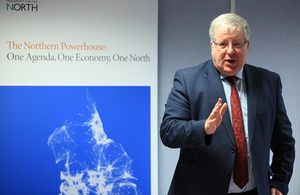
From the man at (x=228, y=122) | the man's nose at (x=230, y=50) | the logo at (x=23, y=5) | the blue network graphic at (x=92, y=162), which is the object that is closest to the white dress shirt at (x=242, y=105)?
the man at (x=228, y=122)

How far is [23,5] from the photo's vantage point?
2385 millimetres

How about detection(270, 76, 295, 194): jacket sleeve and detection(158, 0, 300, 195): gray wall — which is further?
detection(158, 0, 300, 195): gray wall

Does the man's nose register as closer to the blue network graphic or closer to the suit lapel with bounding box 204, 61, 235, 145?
the suit lapel with bounding box 204, 61, 235, 145

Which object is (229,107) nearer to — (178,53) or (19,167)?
(178,53)

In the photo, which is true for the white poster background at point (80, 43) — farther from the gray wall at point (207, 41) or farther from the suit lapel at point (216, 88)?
the suit lapel at point (216, 88)

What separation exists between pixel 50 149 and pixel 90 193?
0.58 metres

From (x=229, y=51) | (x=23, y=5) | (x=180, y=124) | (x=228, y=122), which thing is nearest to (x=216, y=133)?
(x=228, y=122)

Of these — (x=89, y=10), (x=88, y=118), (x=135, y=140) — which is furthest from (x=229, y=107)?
(x=89, y=10)

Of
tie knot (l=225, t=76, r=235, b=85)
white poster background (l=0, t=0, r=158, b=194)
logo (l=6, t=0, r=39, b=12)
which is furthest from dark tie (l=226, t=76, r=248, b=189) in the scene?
logo (l=6, t=0, r=39, b=12)

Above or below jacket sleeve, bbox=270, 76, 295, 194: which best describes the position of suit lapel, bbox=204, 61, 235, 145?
above

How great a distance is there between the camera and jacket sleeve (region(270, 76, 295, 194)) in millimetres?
1379

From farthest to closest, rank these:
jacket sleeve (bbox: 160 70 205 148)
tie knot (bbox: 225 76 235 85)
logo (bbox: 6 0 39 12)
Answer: logo (bbox: 6 0 39 12) → tie knot (bbox: 225 76 235 85) → jacket sleeve (bbox: 160 70 205 148)

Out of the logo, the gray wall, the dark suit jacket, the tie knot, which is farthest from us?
the gray wall

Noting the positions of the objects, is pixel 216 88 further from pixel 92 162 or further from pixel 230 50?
pixel 92 162
